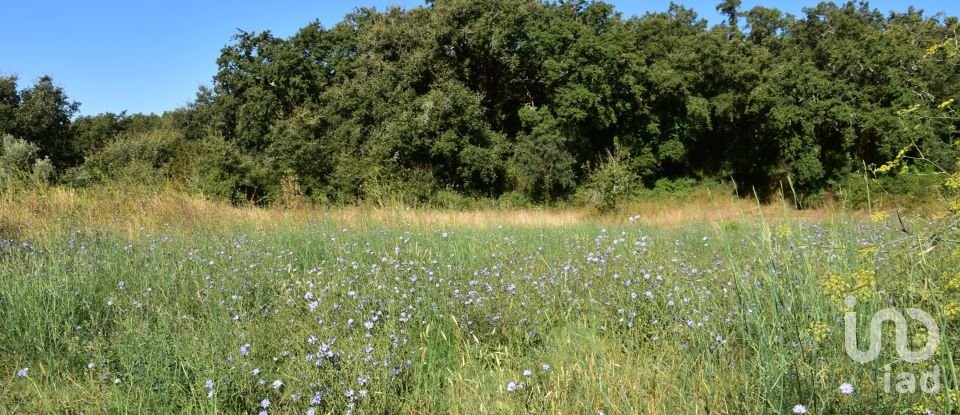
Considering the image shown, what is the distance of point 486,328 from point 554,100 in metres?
20.6

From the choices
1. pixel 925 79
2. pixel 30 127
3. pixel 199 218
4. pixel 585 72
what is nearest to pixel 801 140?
pixel 925 79

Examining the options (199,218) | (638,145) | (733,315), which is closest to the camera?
(733,315)

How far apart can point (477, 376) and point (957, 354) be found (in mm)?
1952

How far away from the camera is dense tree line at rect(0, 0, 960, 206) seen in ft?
70.6

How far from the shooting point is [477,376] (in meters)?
2.80

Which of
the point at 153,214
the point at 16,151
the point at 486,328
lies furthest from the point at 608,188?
the point at 16,151

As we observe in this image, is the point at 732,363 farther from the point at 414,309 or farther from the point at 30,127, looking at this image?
the point at 30,127

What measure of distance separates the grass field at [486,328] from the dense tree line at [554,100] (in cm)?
1557

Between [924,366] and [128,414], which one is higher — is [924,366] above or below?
above

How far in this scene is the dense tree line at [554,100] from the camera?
2152 centimetres
